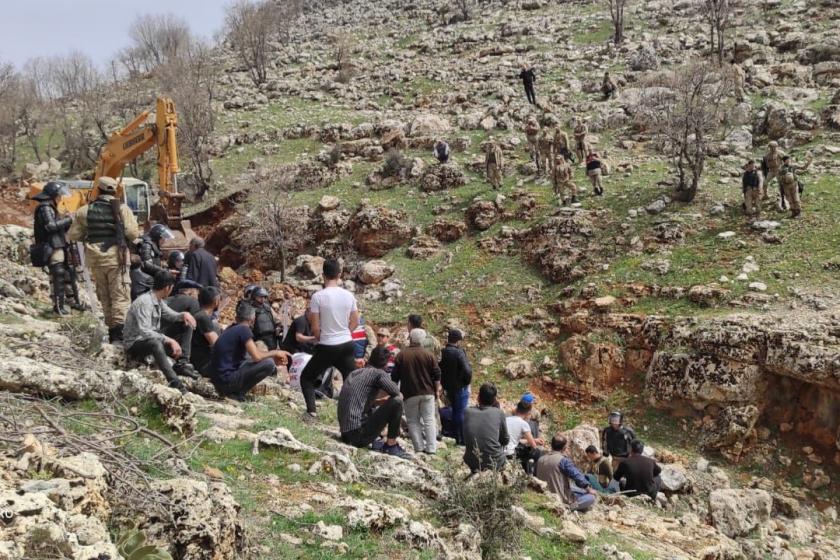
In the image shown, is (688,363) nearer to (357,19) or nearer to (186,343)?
(186,343)

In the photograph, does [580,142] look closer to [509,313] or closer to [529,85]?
[529,85]

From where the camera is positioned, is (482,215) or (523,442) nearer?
(523,442)

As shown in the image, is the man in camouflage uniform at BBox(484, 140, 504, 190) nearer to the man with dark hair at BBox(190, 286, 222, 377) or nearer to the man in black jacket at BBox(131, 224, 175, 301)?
the man in black jacket at BBox(131, 224, 175, 301)

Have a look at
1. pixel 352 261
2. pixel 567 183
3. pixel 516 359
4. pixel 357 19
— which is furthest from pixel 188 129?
pixel 357 19

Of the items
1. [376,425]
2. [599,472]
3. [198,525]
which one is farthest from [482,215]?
[198,525]

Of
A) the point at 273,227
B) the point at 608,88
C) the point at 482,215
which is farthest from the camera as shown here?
the point at 608,88

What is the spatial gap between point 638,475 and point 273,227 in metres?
14.6

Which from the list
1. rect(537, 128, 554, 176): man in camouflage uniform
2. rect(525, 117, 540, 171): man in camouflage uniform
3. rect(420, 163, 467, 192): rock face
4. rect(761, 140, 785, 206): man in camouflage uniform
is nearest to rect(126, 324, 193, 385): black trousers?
rect(761, 140, 785, 206): man in camouflage uniform

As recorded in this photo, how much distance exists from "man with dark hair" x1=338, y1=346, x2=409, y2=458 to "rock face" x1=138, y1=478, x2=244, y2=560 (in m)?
2.59

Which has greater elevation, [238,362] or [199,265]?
[199,265]

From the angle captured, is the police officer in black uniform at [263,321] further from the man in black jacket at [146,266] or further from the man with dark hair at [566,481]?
the man with dark hair at [566,481]

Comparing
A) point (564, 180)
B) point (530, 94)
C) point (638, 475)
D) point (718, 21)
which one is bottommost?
point (638, 475)

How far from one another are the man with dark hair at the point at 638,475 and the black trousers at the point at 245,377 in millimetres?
4925

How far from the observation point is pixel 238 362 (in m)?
7.40
